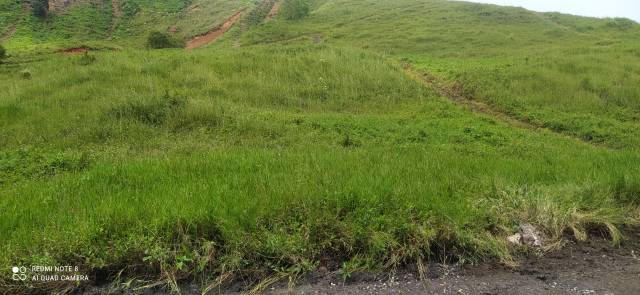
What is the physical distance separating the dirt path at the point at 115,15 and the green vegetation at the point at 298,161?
81.4 ft

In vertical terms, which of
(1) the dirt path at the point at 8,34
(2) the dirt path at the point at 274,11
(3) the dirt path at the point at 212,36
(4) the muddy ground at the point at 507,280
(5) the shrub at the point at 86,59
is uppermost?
(2) the dirt path at the point at 274,11

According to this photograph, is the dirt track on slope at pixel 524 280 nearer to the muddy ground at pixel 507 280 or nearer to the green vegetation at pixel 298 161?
the muddy ground at pixel 507 280

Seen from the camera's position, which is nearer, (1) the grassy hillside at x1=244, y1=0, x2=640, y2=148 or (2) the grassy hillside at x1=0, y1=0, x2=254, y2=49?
(1) the grassy hillside at x1=244, y1=0, x2=640, y2=148

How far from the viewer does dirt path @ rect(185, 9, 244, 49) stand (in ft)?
136

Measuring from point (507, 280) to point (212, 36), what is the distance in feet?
146

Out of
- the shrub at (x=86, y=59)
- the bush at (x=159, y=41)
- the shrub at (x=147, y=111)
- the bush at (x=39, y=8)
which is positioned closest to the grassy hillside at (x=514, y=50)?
the bush at (x=159, y=41)

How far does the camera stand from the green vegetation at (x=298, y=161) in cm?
455

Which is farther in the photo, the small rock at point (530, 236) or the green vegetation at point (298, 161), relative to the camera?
the small rock at point (530, 236)

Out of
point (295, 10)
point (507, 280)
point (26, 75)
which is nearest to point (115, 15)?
point (295, 10)

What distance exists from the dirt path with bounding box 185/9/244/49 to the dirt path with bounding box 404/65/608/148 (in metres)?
25.4

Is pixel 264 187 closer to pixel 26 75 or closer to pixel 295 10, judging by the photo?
pixel 26 75

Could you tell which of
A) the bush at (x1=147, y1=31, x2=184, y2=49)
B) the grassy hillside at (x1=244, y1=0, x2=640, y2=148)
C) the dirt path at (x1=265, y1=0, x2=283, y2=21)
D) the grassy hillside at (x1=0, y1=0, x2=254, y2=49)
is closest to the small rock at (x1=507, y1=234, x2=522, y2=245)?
the grassy hillside at (x1=244, y1=0, x2=640, y2=148)

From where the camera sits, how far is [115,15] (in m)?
54.3

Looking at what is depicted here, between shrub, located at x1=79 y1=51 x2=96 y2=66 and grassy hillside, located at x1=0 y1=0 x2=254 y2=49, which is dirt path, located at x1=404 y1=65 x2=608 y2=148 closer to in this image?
shrub, located at x1=79 y1=51 x2=96 y2=66
